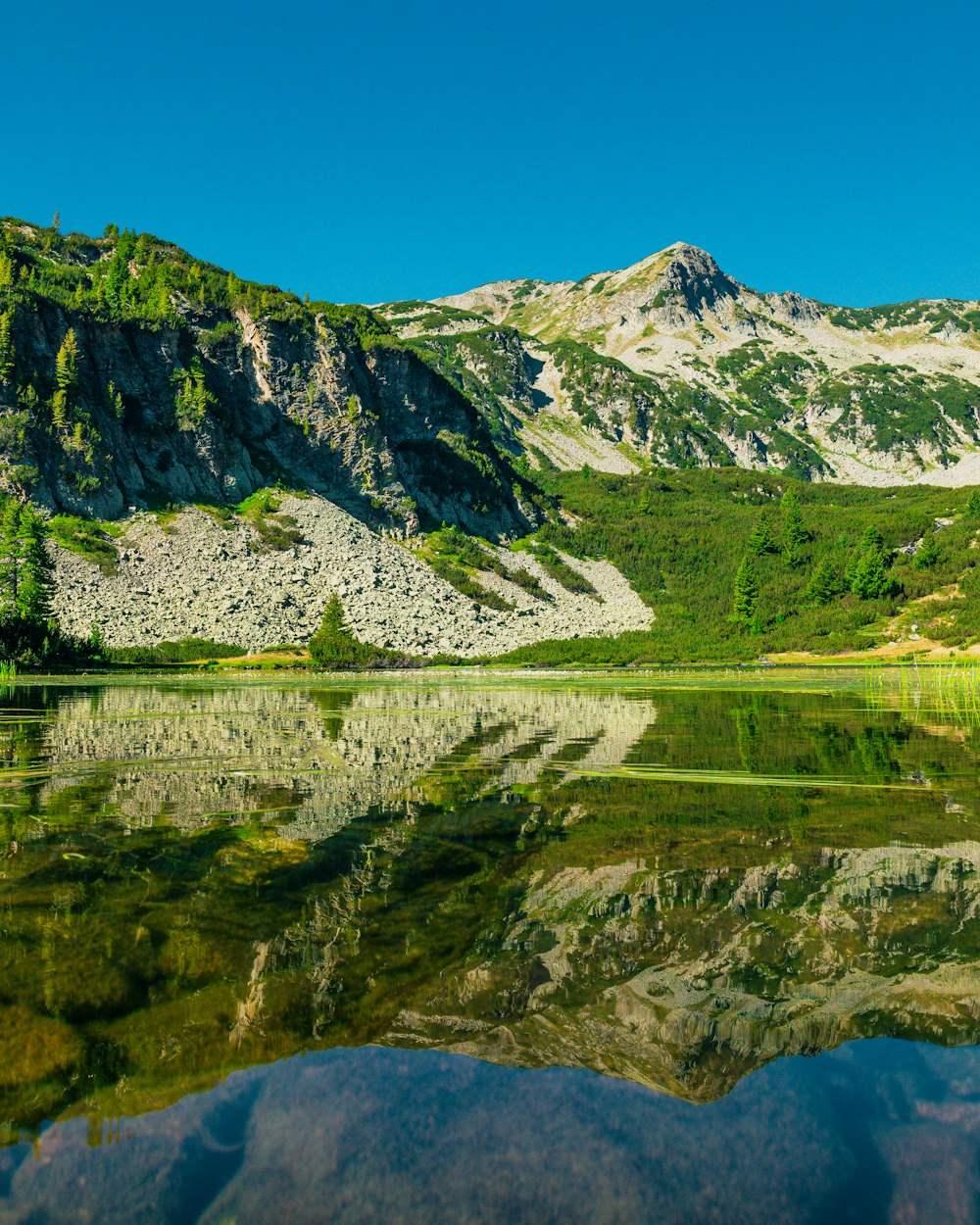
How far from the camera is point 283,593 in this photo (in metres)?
93.7

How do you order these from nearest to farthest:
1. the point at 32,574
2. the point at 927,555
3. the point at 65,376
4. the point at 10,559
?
the point at 32,574, the point at 10,559, the point at 65,376, the point at 927,555

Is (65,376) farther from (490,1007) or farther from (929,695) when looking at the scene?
(490,1007)

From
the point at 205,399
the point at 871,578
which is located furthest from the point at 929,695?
the point at 205,399

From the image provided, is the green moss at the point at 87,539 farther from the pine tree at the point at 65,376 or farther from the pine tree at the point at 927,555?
the pine tree at the point at 927,555

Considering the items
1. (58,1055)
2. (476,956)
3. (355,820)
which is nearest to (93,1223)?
(58,1055)

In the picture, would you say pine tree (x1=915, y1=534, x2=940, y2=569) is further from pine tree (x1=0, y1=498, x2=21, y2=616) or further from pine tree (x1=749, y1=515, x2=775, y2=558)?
pine tree (x1=0, y1=498, x2=21, y2=616)

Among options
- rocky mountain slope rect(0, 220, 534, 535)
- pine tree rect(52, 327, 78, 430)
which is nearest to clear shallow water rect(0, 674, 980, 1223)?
rocky mountain slope rect(0, 220, 534, 535)

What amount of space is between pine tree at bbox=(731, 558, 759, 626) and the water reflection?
102 meters

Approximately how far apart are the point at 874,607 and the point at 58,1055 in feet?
370

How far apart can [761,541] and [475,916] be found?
144601 mm

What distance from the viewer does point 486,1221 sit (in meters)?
4.04

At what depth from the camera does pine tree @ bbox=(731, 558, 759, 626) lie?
116m

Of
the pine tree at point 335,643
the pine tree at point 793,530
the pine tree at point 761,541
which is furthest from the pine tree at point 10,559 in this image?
the pine tree at point 793,530

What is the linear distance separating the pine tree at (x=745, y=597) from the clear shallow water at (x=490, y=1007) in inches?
4172
